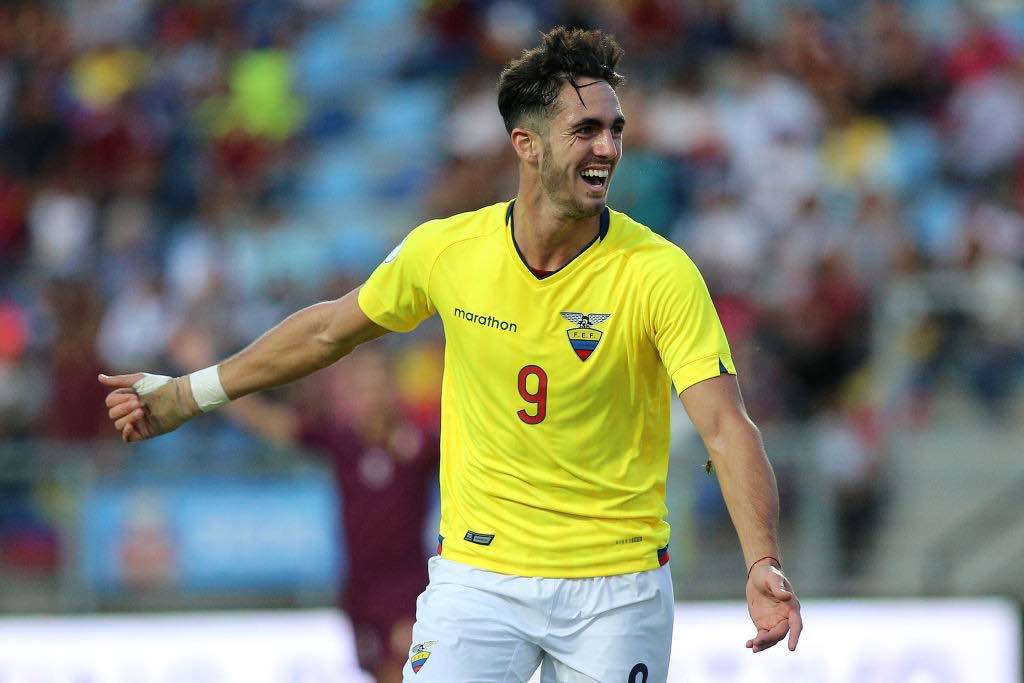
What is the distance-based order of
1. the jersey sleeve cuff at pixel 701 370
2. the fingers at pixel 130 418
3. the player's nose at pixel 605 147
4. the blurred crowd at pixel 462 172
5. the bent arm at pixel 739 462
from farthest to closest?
the blurred crowd at pixel 462 172
the fingers at pixel 130 418
the player's nose at pixel 605 147
the jersey sleeve cuff at pixel 701 370
the bent arm at pixel 739 462

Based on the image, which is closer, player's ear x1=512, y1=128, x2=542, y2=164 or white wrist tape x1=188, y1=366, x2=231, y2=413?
player's ear x1=512, y1=128, x2=542, y2=164

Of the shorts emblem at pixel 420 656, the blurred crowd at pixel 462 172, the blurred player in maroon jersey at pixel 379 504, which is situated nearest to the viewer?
the shorts emblem at pixel 420 656

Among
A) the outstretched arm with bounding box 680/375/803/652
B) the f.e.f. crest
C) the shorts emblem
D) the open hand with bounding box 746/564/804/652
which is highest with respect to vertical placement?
the f.e.f. crest

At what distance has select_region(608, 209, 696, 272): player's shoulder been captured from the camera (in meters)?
5.16

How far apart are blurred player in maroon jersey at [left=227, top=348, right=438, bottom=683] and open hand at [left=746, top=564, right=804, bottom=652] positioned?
4184 mm

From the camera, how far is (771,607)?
181 inches

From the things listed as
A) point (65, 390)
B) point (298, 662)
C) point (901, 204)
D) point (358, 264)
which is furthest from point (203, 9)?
point (298, 662)

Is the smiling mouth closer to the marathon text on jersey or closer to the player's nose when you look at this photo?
the player's nose

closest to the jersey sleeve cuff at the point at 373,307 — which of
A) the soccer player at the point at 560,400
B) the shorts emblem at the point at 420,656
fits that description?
the soccer player at the point at 560,400

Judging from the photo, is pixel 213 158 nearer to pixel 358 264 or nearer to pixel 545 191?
pixel 358 264

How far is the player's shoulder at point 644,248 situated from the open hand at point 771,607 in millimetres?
1030

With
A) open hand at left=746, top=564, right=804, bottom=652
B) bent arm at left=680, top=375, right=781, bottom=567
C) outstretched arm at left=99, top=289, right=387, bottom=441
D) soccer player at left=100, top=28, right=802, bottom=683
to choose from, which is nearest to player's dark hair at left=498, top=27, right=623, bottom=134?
soccer player at left=100, top=28, right=802, bottom=683

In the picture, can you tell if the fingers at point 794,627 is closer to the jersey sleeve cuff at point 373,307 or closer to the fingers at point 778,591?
the fingers at point 778,591

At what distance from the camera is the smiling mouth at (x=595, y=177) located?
205 inches
